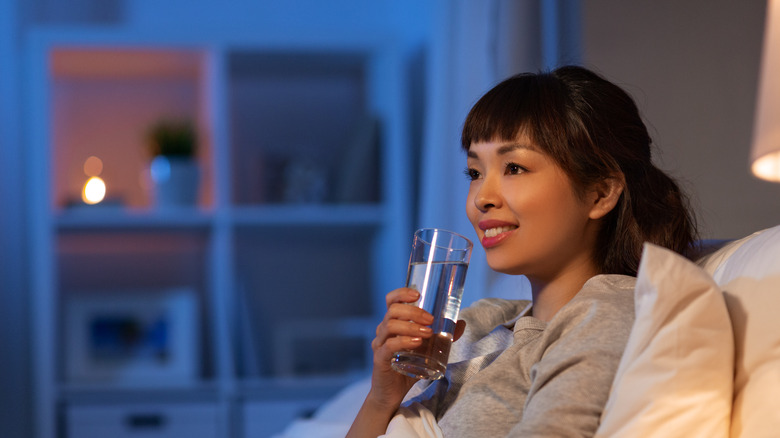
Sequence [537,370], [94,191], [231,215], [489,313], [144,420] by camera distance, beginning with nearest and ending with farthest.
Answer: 1. [537,370]
2. [489,313]
3. [144,420]
4. [231,215]
5. [94,191]

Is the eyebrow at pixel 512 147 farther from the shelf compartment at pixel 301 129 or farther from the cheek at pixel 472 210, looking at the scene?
the shelf compartment at pixel 301 129

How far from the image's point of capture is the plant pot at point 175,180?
282 cm

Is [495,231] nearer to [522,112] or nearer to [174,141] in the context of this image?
[522,112]

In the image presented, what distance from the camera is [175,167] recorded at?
9.23 ft

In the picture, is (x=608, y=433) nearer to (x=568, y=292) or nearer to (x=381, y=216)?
(x=568, y=292)

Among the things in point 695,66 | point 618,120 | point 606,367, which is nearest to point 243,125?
point 695,66

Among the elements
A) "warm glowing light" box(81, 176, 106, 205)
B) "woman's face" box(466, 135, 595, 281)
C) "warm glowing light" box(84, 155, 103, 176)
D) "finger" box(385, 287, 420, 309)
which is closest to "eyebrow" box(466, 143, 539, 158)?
"woman's face" box(466, 135, 595, 281)

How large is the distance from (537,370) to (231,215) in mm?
1962

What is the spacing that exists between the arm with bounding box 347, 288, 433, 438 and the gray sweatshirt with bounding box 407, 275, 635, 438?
61mm

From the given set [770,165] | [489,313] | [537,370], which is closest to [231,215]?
[489,313]

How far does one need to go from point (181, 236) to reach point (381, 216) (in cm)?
71

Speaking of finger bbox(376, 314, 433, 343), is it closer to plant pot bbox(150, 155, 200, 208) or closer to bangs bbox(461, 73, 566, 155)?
bangs bbox(461, 73, 566, 155)

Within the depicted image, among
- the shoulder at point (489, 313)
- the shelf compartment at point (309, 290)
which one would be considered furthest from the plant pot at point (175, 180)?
the shoulder at point (489, 313)

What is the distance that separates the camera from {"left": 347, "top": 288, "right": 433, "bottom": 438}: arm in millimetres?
1058
